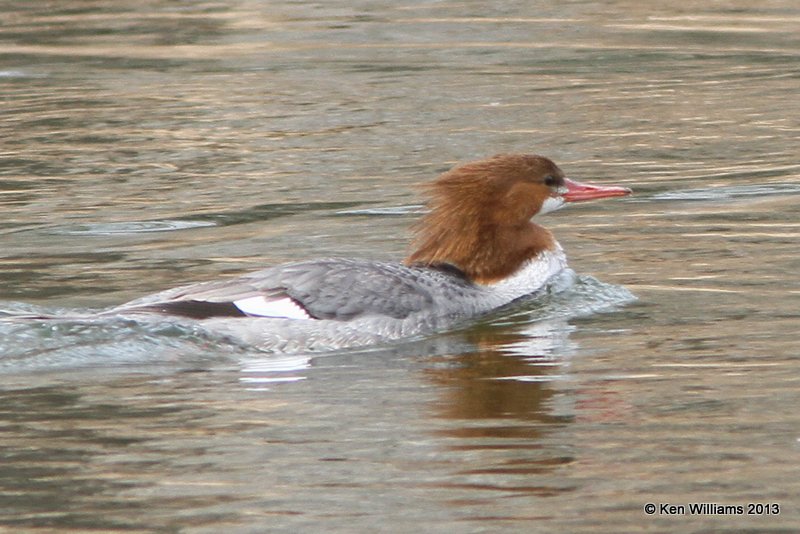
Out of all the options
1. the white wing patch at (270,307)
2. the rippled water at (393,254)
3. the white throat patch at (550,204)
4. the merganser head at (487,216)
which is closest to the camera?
the rippled water at (393,254)


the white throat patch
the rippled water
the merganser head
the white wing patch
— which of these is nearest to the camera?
the rippled water

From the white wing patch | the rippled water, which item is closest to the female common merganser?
the white wing patch

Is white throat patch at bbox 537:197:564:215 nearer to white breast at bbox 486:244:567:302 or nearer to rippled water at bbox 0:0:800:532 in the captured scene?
white breast at bbox 486:244:567:302

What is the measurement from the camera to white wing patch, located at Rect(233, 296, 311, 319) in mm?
8367

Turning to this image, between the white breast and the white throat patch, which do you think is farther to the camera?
the white throat patch

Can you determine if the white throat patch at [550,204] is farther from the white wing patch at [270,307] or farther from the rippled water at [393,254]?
the white wing patch at [270,307]

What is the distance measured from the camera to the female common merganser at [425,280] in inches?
331

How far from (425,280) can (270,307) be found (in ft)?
3.31

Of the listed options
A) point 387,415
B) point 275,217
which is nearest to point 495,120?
point 275,217

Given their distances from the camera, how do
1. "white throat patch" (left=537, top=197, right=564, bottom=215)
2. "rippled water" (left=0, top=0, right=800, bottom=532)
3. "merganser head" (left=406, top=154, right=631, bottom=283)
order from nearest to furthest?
"rippled water" (left=0, top=0, right=800, bottom=532)
"merganser head" (left=406, top=154, right=631, bottom=283)
"white throat patch" (left=537, top=197, right=564, bottom=215)

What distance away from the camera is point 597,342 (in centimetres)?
843

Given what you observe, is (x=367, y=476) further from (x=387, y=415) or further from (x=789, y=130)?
(x=789, y=130)

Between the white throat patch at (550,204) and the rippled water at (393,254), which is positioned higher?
the white throat patch at (550,204)

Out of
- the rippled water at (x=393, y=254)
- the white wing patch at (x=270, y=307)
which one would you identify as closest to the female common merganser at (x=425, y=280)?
the white wing patch at (x=270, y=307)
